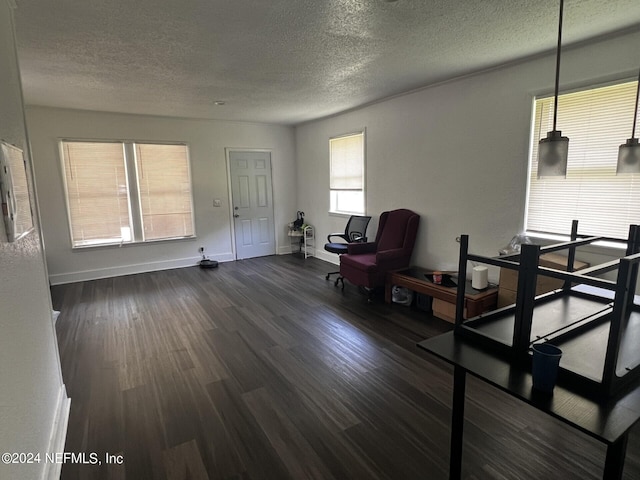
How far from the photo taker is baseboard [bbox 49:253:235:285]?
208 inches

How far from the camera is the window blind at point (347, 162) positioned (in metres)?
5.41

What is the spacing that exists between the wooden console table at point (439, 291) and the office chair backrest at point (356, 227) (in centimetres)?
110

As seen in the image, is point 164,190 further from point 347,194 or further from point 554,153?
point 554,153

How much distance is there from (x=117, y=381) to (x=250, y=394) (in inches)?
43.3

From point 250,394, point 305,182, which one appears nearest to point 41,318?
point 250,394

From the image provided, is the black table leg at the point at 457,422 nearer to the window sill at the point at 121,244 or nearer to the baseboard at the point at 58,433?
the baseboard at the point at 58,433

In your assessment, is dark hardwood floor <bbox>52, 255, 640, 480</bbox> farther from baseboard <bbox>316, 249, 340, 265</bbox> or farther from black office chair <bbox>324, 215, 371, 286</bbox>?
baseboard <bbox>316, 249, 340, 265</bbox>

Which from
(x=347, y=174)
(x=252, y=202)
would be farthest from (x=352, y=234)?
(x=252, y=202)

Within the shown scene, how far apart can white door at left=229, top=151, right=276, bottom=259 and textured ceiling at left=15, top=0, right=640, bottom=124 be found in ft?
7.60

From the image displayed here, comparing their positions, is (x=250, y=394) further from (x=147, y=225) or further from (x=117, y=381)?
(x=147, y=225)

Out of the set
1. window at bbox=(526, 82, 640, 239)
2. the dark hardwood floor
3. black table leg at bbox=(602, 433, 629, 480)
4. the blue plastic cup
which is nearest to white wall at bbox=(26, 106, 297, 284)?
the dark hardwood floor

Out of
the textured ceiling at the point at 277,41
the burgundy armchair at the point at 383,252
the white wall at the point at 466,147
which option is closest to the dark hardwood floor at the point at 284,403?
the burgundy armchair at the point at 383,252

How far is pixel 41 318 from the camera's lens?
1954 mm

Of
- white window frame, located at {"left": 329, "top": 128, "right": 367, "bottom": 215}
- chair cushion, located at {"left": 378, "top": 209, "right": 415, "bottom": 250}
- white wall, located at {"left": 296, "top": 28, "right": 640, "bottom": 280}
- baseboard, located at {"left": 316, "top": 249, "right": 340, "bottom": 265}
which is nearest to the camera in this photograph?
white wall, located at {"left": 296, "top": 28, "right": 640, "bottom": 280}
